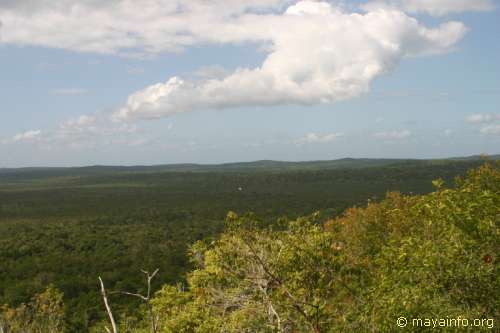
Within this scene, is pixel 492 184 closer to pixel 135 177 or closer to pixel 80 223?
pixel 80 223

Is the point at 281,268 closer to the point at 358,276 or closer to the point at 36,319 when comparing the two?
the point at 358,276

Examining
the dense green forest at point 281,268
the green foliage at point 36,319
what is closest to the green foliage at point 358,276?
the dense green forest at point 281,268

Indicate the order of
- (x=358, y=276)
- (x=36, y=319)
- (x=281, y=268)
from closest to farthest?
(x=281, y=268)
(x=358, y=276)
(x=36, y=319)

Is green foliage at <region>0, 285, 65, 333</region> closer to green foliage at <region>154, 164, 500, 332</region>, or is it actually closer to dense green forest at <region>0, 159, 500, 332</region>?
dense green forest at <region>0, 159, 500, 332</region>

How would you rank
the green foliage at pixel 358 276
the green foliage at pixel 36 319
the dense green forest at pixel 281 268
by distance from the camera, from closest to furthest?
the green foliage at pixel 358 276
the dense green forest at pixel 281 268
the green foliage at pixel 36 319

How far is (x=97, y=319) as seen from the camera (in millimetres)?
33000

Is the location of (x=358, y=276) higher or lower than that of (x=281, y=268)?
lower

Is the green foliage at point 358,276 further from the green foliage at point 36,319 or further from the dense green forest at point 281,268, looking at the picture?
the green foliage at point 36,319

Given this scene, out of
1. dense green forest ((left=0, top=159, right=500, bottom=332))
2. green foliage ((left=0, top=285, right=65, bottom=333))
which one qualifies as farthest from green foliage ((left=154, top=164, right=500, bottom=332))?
green foliage ((left=0, top=285, right=65, bottom=333))

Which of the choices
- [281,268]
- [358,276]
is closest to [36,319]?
[281,268]

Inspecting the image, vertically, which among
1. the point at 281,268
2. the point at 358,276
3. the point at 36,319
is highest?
the point at 281,268

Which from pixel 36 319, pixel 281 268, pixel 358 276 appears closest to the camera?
pixel 281 268

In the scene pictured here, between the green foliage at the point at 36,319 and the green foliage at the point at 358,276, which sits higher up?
the green foliage at the point at 358,276

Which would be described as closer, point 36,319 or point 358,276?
point 358,276
